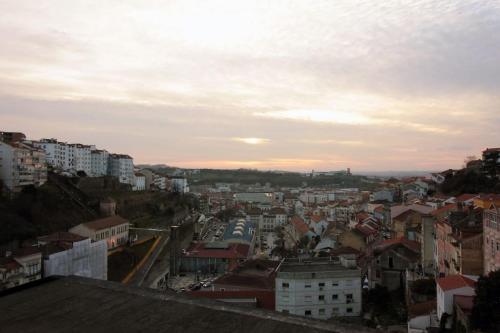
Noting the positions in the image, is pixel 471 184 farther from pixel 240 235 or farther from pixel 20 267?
pixel 20 267

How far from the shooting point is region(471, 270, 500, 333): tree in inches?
420

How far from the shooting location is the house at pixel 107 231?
28703mm

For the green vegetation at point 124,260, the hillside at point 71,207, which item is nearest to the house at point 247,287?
the green vegetation at point 124,260

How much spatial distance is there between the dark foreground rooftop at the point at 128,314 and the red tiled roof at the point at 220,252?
2561 cm

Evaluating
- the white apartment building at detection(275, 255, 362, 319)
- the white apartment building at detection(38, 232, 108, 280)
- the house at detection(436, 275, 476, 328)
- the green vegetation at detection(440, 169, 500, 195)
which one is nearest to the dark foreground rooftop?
the house at detection(436, 275, 476, 328)

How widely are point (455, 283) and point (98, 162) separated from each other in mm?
49391

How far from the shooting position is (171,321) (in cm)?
452

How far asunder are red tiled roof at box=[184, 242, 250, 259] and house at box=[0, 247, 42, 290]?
40.9ft

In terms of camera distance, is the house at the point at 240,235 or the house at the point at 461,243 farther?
the house at the point at 240,235

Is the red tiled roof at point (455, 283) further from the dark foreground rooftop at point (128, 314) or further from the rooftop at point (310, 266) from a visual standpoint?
the dark foreground rooftop at point (128, 314)

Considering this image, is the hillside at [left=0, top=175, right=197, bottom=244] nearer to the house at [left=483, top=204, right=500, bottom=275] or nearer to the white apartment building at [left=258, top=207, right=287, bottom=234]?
the white apartment building at [left=258, top=207, right=287, bottom=234]

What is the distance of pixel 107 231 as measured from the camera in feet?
98.9

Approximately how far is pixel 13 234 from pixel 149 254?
874 centimetres

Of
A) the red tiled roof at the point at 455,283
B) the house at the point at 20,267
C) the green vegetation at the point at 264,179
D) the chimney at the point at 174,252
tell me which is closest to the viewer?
the red tiled roof at the point at 455,283
